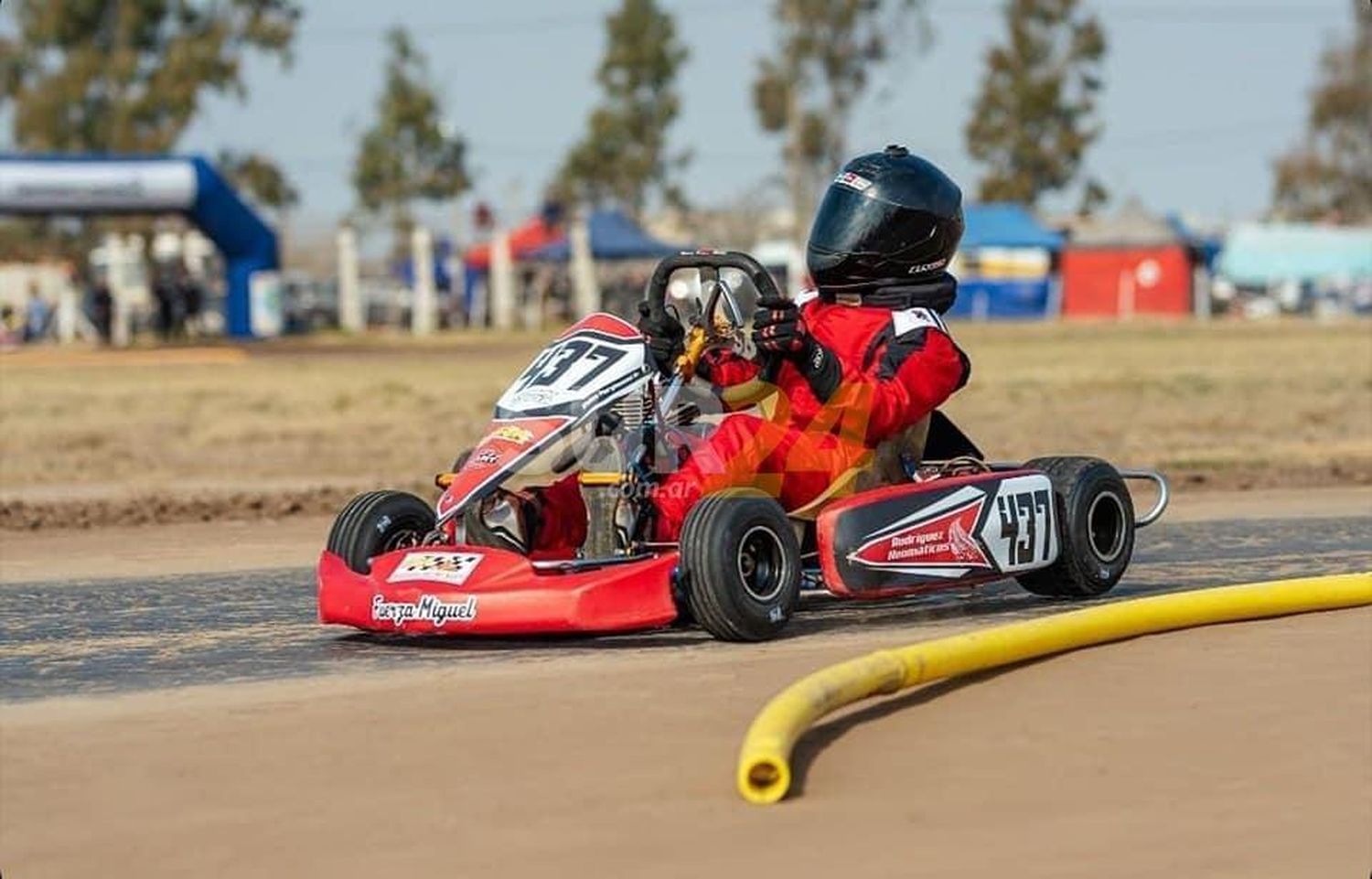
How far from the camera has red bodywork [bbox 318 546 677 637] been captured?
276 inches

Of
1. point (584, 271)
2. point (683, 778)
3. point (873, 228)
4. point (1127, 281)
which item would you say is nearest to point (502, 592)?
point (683, 778)

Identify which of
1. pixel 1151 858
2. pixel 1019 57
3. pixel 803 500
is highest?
pixel 1019 57

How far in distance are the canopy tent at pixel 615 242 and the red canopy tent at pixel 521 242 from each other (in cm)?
164

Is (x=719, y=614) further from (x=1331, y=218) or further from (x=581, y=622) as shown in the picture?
(x=1331, y=218)

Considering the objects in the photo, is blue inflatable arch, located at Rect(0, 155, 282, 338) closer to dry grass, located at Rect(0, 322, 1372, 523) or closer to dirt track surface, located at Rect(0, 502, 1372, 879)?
dry grass, located at Rect(0, 322, 1372, 523)

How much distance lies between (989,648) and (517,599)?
1452mm

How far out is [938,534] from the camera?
771 cm

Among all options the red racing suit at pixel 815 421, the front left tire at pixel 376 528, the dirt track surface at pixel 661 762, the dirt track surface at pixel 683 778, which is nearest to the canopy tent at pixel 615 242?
the red racing suit at pixel 815 421

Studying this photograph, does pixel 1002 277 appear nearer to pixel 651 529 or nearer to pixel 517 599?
pixel 651 529

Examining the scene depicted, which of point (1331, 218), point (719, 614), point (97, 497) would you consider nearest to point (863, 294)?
point (719, 614)

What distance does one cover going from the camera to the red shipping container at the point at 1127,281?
59.2 meters

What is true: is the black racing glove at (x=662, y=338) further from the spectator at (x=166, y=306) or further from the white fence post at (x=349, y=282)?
the white fence post at (x=349, y=282)

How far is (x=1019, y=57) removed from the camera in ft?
249

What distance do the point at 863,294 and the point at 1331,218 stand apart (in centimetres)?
7412
